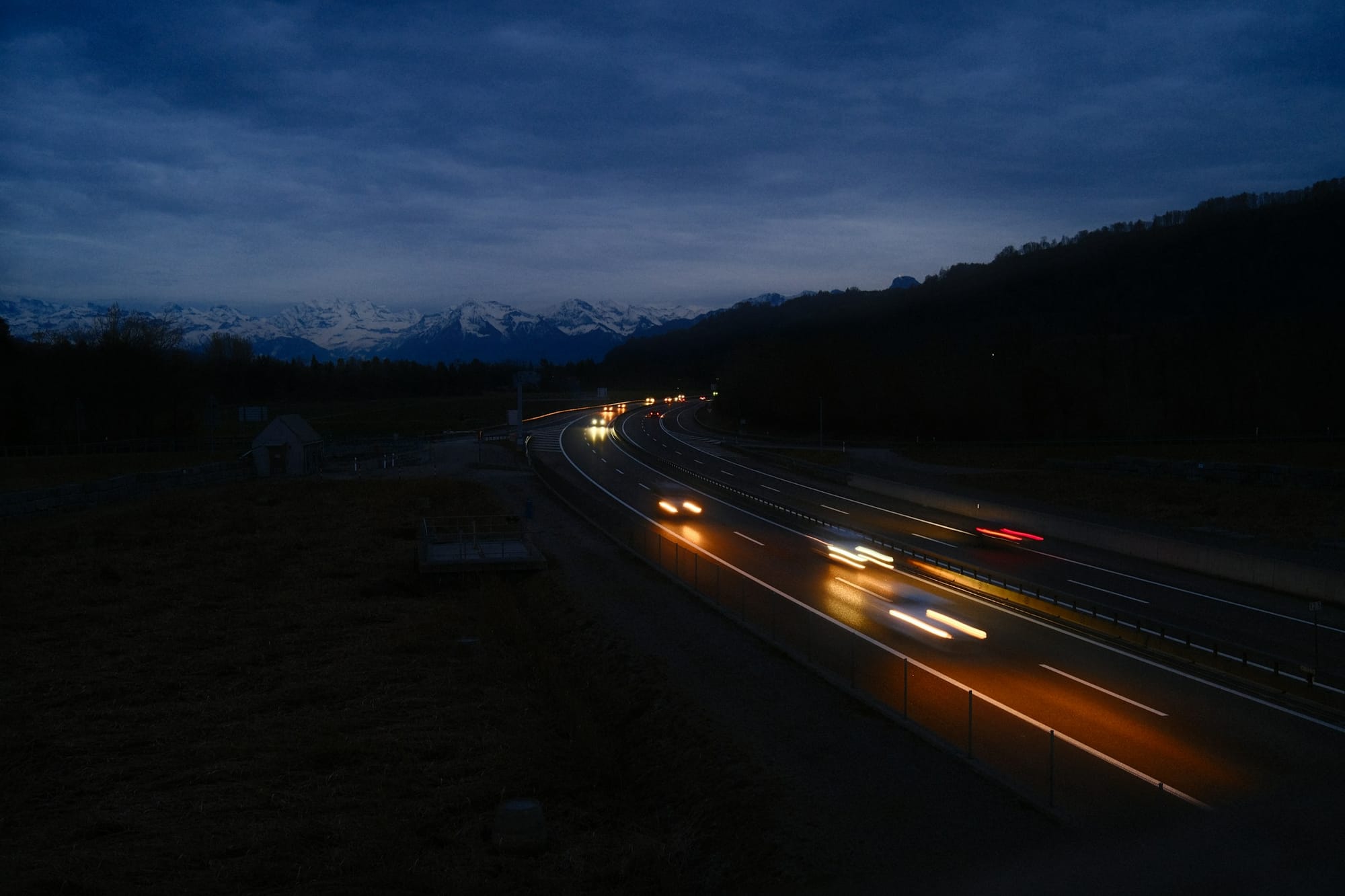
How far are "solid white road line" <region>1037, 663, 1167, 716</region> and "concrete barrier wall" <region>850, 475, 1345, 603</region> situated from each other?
1124 centimetres

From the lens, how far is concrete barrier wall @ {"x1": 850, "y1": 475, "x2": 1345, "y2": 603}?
78.6ft

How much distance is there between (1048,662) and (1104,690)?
1.92 metres

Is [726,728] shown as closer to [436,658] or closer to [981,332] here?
[436,658]

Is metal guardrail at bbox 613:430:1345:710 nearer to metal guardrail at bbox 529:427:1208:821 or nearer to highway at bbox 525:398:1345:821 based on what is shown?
highway at bbox 525:398:1345:821

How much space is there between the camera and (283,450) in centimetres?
5806

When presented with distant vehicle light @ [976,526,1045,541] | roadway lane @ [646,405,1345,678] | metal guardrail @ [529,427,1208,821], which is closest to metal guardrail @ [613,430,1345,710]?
roadway lane @ [646,405,1345,678]

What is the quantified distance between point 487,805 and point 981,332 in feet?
526

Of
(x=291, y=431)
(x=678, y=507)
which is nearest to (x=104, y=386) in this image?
(x=291, y=431)

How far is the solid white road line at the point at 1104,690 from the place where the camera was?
15234 mm

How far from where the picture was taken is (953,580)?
26375 mm

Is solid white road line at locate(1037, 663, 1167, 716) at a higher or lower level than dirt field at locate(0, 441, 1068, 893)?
higher

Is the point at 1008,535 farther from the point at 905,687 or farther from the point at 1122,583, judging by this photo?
the point at 905,687

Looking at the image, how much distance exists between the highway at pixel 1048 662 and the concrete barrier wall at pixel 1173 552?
88 centimetres

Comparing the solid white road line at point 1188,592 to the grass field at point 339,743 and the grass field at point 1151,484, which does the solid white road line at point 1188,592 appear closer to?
the grass field at point 1151,484
